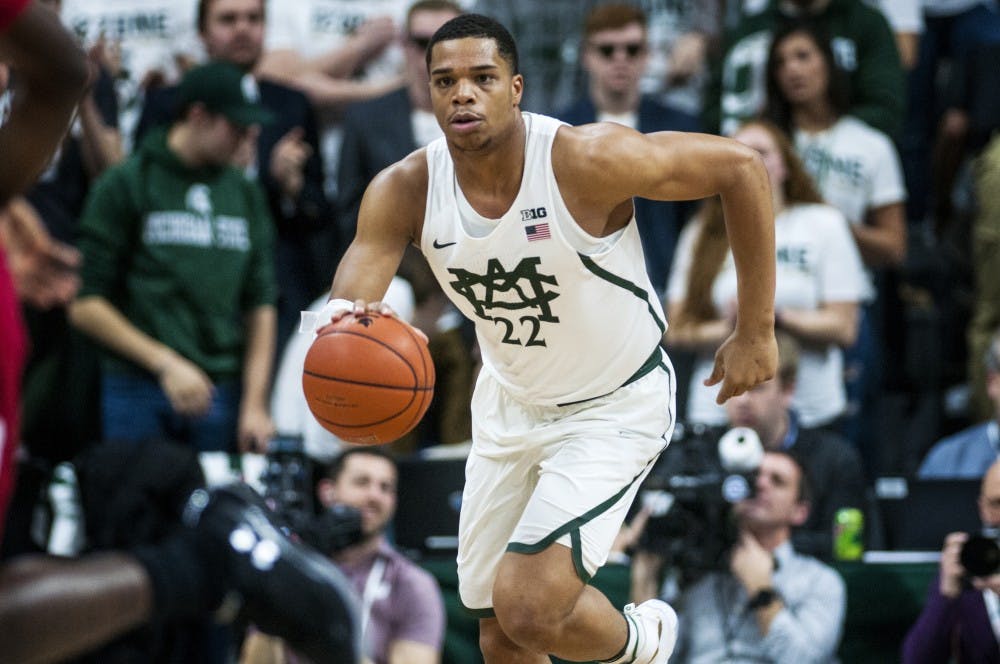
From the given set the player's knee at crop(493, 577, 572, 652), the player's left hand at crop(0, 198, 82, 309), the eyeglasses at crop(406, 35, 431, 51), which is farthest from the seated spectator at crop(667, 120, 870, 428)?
the player's left hand at crop(0, 198, 82, 309)

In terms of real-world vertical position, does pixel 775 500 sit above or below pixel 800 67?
below

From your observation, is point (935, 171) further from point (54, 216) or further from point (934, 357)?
point (54, 216)

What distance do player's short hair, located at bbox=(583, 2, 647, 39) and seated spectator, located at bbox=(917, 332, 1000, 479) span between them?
104 inches

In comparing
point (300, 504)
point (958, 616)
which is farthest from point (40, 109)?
point (958, 616)

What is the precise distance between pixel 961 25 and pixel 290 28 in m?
4.30

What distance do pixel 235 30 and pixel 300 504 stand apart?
3.00m

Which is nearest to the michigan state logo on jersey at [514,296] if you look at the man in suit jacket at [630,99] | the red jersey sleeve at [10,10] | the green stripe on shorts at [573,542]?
the green stripe on shorts at [573,542]

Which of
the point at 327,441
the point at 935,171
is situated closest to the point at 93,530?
the point at 327,441

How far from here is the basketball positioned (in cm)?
513

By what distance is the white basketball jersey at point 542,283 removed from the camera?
5418 mm

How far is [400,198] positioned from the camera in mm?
5586

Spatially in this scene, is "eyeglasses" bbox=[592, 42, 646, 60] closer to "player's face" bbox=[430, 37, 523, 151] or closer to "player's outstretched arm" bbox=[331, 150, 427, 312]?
"player's outstretched arm" bbox=[331, 150, 427, 312]

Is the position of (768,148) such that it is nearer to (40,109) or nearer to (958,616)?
(958,616)

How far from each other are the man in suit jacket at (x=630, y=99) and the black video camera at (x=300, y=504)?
8.19 ft
